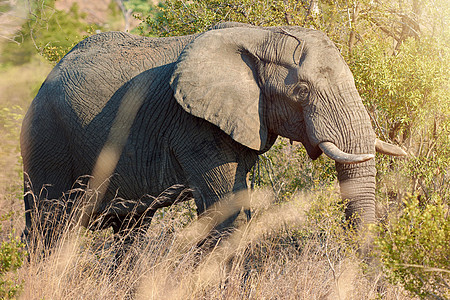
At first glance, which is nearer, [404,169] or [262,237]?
[262,237]

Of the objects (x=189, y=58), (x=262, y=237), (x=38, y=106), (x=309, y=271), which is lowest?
(x=262, y=237)

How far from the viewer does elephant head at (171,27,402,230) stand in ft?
14.0

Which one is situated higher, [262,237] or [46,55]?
[46,55]

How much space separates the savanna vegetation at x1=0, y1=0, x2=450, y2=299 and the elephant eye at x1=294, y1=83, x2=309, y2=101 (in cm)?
81

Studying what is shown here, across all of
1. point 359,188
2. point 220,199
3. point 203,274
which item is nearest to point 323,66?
point 359,188

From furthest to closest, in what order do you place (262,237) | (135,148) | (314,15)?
(314,15) → (262,237) → (135,148)

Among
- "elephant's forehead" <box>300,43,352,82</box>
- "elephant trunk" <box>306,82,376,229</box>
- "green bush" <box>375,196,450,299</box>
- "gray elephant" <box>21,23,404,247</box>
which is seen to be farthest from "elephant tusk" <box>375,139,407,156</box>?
"green bush" <box>375,196,450,299</box>

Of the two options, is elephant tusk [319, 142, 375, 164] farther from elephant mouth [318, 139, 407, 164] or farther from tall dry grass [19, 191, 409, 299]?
tall dry grass [19, 191, 409, 299]

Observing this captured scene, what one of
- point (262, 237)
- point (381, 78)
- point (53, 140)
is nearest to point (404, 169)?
point (381, 78)

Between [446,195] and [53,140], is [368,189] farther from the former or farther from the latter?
[53,140]

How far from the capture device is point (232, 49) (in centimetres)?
459

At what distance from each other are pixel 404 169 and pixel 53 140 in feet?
11.1

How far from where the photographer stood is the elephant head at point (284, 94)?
4.26 metres

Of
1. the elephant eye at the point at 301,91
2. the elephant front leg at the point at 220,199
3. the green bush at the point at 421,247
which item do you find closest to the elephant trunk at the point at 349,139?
the elephant eye at the point at 301,91
